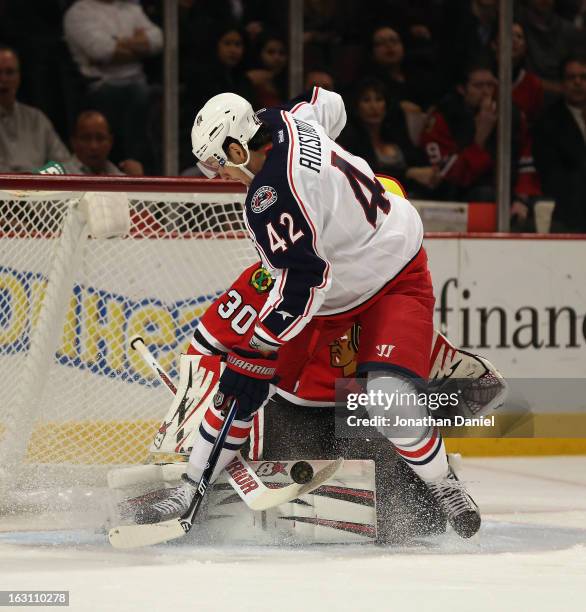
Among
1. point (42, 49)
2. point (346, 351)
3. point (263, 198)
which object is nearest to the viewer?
point (263, 198)

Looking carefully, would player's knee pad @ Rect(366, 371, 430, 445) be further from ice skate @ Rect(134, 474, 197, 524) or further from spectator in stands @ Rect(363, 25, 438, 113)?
spectator in stands @ Rect(363, 25, 438, 113)

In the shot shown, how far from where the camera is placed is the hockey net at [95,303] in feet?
13.3

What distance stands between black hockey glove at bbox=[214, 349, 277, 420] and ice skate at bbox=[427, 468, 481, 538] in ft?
1.58

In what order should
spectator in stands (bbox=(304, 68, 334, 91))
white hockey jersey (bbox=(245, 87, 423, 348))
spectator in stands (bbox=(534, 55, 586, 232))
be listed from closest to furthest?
white hockey jersey (bbox=(245, 87, 423, 348)) < spectator in stands (bbox=(304, 68, 334, 91)) < spectator in stands (bbox=(534, 55, 586, 232))

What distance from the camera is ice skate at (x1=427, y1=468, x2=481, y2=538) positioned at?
11.3 feet

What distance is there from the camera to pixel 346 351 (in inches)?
151

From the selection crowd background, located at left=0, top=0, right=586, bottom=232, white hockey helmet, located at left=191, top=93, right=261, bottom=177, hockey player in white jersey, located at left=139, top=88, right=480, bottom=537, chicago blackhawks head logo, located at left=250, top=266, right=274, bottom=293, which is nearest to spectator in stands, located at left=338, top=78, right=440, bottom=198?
crowd background, located at left=0, top=0, right=586, bottom=232

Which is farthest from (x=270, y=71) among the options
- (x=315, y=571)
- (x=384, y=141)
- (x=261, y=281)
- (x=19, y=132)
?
(x=315, y=571)

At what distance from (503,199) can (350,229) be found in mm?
2924

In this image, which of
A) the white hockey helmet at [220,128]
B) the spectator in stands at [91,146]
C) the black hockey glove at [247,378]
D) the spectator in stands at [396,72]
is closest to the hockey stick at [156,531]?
the black hockey glove at [247,378]

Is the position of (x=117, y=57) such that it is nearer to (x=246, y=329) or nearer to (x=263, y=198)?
(x=246, y=329)

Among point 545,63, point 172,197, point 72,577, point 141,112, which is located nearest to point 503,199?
point 545,63

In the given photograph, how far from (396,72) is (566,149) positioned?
88cm

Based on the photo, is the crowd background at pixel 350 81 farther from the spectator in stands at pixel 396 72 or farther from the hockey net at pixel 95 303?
the hockey net at pixel 95 303
